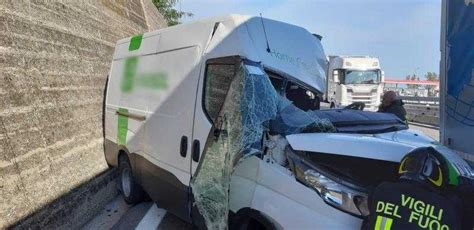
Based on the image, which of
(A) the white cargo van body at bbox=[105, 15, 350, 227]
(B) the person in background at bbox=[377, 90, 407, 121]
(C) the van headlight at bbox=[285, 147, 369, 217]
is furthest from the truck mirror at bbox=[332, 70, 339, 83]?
(C) the van headlight at bbox=[285, 147, 369, 217]

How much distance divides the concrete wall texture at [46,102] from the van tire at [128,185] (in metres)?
0.39

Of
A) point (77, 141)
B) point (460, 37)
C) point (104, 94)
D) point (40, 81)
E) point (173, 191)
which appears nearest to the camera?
point (460, 37)

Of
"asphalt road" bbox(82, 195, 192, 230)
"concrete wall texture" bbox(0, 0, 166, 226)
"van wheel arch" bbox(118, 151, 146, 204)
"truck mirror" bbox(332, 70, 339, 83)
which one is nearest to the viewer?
"concrete wall texture" bbox(0, 0, 166, 226)

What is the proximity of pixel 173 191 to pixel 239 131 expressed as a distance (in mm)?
1420

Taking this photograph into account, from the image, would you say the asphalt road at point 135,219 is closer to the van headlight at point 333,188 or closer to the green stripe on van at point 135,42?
the green stripe on van at point 135,42

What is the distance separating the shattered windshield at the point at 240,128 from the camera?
136 inches

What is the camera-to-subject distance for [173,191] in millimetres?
4543

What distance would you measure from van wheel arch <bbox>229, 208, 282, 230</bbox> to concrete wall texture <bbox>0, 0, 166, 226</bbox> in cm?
208

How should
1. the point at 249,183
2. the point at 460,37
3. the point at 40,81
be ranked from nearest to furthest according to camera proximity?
1. the point at 249,183
2. the point at 460,37
3. the point at 40,81

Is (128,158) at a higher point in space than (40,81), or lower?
lower

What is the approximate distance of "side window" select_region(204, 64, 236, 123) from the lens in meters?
3.92

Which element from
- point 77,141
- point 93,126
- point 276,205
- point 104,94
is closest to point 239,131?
point 276,205

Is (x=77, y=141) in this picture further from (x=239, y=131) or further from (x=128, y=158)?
(x=239, y=131)

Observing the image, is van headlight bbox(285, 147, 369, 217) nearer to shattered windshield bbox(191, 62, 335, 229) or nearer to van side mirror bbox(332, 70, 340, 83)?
shattered windshield bbox(191, 62, 335, 229)
